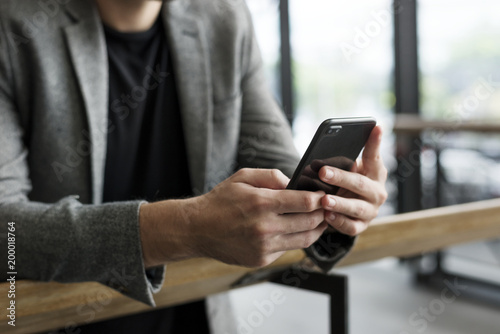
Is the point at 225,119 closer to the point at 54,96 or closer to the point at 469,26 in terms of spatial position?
the point at 54,96

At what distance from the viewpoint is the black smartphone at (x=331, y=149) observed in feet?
2.29

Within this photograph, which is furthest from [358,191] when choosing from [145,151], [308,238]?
[145,151]

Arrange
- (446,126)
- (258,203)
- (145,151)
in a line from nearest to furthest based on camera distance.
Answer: (258,203)
(145,151)
(446,126)

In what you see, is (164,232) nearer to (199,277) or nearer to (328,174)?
(199,277)

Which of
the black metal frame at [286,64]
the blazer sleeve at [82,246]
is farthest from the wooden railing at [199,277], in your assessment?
the black metal frame at [286,64]

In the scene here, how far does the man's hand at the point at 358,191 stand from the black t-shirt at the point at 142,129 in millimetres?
424

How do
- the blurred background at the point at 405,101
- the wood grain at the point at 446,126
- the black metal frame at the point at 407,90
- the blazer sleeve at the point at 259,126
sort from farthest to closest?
the black metal frame at the point at 407,90 < the blurred background at the point at 405,101 < the wood grain at the point at 446,126 < the blazer sleeve at the point at 259,126

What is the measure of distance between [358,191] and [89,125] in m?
0.52

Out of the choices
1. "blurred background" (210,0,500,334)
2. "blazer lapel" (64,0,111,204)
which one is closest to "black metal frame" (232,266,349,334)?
"blazer lapel" (64,0,111,204)

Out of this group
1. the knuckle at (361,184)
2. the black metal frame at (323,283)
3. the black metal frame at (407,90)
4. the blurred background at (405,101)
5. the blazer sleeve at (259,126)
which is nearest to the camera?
the knuckle at (361,184)

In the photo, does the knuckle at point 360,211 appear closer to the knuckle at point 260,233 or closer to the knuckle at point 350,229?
the knuckle at point 350,229

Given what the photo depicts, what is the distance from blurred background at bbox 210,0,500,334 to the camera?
12.1ft

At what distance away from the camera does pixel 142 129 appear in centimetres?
115

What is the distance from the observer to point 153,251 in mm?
759
